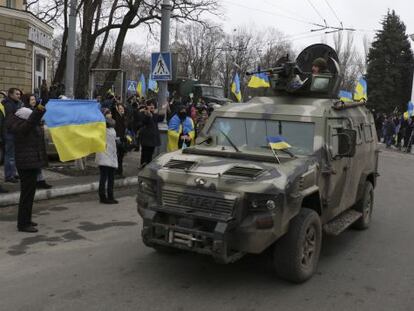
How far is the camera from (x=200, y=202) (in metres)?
5.09

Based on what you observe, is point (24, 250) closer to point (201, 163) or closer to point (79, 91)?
point (201, 163)

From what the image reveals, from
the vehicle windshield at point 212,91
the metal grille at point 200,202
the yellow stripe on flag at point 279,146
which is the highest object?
the vehicle windshield at point 212,91

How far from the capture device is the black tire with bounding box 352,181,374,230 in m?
7.79

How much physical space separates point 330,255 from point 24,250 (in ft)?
12.7

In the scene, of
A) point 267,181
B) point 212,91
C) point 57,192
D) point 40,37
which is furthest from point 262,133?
point 212,91

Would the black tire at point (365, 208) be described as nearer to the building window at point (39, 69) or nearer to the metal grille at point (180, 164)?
the metal grille at point (180, 164)

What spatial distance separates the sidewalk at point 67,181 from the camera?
9.32 metres

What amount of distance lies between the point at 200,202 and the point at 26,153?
3.19 meters

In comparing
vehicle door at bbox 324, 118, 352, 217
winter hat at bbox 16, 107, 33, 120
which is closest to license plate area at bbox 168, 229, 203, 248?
vehicle door at bbox 324, 118, 352, 217

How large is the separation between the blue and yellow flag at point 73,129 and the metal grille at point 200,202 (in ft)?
13.6

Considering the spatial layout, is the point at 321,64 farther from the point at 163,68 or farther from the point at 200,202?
the point at 163,68

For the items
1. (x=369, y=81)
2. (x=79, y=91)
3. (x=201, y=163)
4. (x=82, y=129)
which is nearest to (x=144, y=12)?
(x=79, y=91)

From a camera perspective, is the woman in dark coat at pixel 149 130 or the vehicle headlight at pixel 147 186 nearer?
the vehicle headlight at pixel 147 186

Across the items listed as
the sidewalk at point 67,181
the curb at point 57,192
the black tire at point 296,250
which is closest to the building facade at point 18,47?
the sidewalk at point 67,181
